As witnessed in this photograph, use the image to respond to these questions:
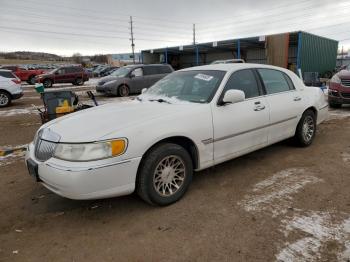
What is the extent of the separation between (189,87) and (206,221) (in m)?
1.96

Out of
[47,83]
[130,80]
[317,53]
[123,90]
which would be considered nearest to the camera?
[123,90]

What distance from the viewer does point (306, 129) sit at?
532cm

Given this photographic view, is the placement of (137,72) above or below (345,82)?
above

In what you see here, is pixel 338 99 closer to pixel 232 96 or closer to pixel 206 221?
pixel 232 96

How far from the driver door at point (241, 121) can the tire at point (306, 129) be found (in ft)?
3.60

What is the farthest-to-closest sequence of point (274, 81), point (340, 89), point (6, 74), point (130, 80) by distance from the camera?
point (130, 80) → point (6, 74) → point (340, 89) → point (274, 81)

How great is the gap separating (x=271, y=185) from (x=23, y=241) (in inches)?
116

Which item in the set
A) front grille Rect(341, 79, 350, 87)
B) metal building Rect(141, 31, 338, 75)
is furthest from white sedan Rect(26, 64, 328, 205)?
metal building Rect(141, 31, 338, 75)

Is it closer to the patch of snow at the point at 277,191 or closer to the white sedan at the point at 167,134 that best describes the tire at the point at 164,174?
the white sedan at the point at 167,134

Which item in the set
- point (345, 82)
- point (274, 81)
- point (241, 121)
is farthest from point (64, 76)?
point (241, 121)

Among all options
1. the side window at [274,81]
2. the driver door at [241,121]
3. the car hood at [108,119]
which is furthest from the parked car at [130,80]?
the driver door at [241,121]

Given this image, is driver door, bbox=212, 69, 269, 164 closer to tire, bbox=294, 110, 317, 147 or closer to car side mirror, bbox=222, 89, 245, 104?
car side mirror, bbox=222, 89, 245, 104

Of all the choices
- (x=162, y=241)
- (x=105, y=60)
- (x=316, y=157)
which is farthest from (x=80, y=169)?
(x=105, y=60)

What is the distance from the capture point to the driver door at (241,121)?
12.3ft
